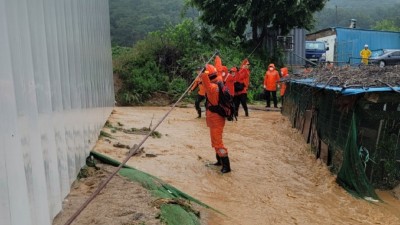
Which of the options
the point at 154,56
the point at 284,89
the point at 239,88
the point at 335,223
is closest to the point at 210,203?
the point at 335,223

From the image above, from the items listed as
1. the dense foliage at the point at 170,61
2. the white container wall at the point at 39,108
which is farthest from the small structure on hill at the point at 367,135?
the dense foliage at the point at 170,61

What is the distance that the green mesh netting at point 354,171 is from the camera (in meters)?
5.72

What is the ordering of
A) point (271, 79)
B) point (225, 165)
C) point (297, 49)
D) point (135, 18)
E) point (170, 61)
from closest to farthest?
point (225, 165), point (271, 79), point (170, 61), point (297, 49), point (135, 18)

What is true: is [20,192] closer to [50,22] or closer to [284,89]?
[50,22]

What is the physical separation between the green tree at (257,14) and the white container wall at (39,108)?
15.3m

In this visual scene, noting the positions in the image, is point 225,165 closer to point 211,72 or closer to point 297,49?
point 211,72

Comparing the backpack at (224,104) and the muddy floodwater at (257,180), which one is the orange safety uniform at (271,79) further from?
the backpack at (224,104)

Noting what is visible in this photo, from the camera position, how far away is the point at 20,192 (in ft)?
8.61

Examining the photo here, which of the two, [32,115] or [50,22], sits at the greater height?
[50,22]

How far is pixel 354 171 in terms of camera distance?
5.88 m

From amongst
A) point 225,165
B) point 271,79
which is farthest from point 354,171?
point 271,79

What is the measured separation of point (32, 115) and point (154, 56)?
55.0ft

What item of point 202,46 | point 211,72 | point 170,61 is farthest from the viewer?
point 202,46

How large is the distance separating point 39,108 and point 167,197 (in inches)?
71.9
